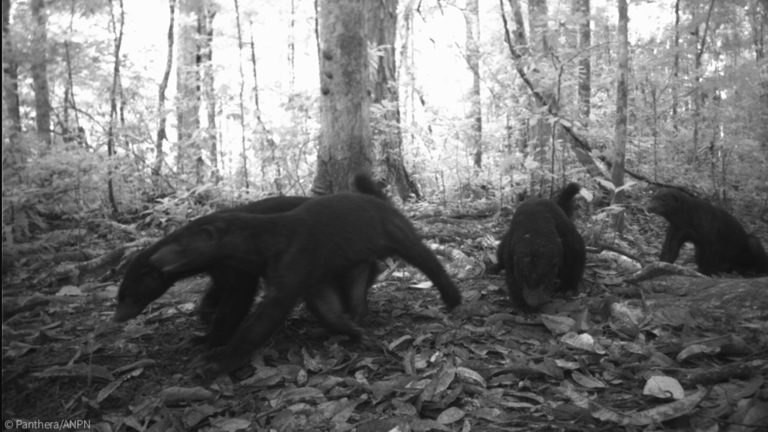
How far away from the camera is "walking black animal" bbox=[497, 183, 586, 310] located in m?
5.23

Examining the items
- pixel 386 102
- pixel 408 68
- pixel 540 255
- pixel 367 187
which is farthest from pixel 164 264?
pixel 408 68

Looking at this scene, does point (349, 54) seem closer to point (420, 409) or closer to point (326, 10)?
point (326, 10)

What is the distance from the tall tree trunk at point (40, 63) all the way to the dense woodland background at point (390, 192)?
0.20 feet

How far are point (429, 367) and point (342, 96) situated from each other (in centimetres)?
537

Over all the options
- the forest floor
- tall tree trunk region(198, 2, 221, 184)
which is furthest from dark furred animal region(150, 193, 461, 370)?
tall tree trunk region(198, 2, 221, 184)

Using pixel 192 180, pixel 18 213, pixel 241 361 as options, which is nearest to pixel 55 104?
pixel 192 180

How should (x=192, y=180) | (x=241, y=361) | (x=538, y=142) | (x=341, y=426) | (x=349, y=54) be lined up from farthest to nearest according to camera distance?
(x=192, y=180) → (x=538, y=142) → (x=349, y=54) → (x=241, y=361) → (x=341, y=426)

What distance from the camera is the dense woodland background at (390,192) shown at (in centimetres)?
355

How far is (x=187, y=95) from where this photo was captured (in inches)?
574

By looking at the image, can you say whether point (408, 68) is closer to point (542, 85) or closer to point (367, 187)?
point (542, 85)

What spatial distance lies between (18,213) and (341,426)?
2.56 m

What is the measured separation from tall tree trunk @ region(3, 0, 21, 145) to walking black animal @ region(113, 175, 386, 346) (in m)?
1.32

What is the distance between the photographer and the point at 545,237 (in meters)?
5.50

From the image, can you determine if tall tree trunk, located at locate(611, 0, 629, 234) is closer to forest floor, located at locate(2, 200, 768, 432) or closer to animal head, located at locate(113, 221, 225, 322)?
forest floor, located at locate(2, 200, 768, 432)
